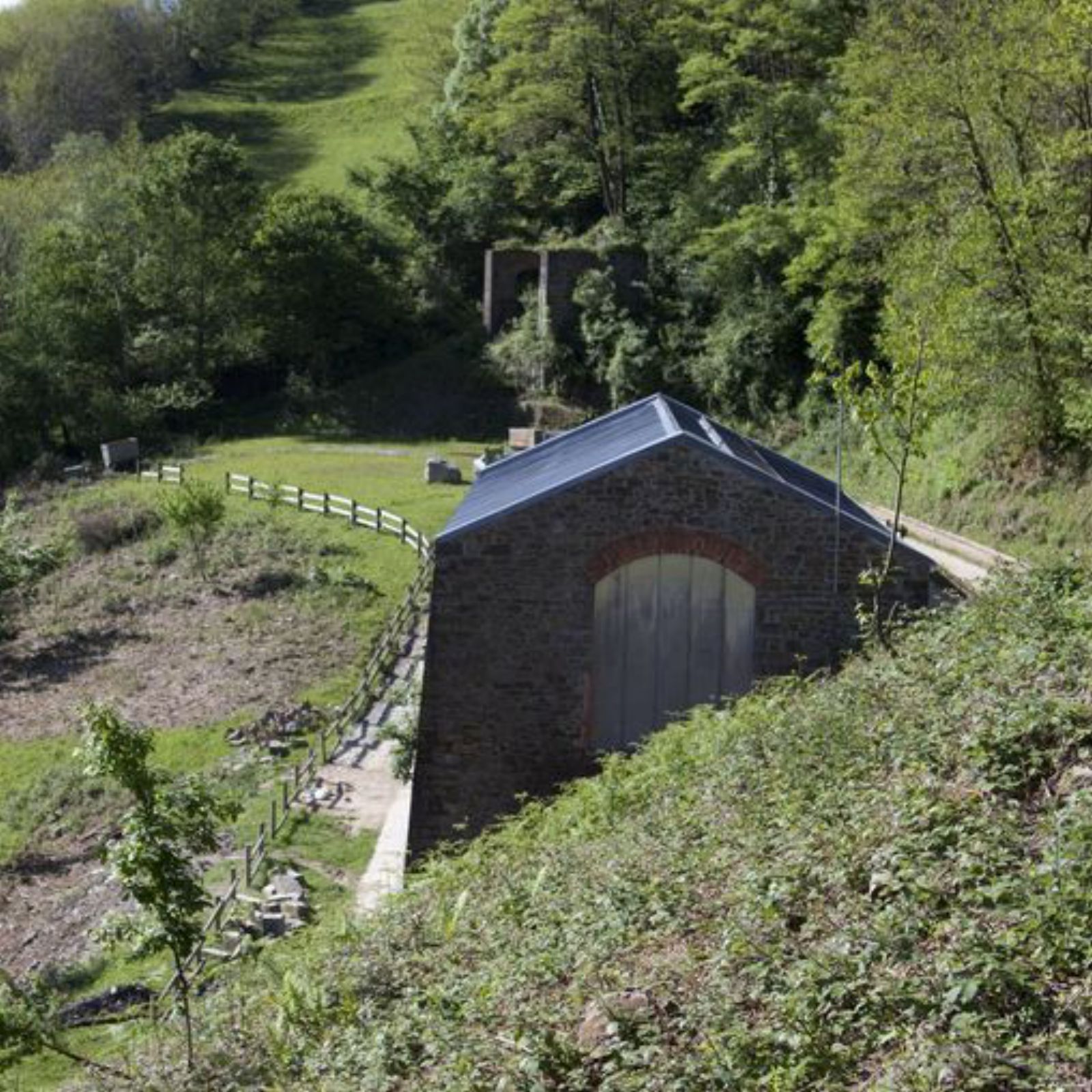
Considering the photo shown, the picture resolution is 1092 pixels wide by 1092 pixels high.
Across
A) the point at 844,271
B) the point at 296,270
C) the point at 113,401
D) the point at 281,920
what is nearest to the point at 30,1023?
the point at 281,920

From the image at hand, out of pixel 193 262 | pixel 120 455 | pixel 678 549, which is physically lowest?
pixel 120 455

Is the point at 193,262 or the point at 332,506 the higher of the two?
the point at 193,262

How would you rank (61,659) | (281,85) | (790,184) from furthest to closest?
(281,85) → (790,184) → (61,659)

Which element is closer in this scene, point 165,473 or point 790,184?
point 790,184

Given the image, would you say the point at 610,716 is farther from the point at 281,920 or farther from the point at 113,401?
the point at 113,401

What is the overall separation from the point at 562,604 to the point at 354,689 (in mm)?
11544

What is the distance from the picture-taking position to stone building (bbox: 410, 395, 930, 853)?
15.7 metres

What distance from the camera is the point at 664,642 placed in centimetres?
1609

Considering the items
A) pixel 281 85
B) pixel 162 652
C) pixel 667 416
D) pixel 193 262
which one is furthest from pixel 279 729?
pixel 281 85

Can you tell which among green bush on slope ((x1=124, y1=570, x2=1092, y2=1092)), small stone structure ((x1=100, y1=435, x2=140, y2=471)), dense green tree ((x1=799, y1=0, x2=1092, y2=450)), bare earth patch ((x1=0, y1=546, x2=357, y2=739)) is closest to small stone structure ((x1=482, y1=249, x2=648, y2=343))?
small stone structure ((x1=100, y1=435, x2=140, y2=471))

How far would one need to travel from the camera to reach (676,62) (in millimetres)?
49844

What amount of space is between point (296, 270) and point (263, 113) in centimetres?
3606

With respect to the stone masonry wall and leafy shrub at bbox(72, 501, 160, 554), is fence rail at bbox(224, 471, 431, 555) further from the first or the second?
the stone masonry wall

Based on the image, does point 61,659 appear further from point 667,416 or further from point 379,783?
point 667,416
